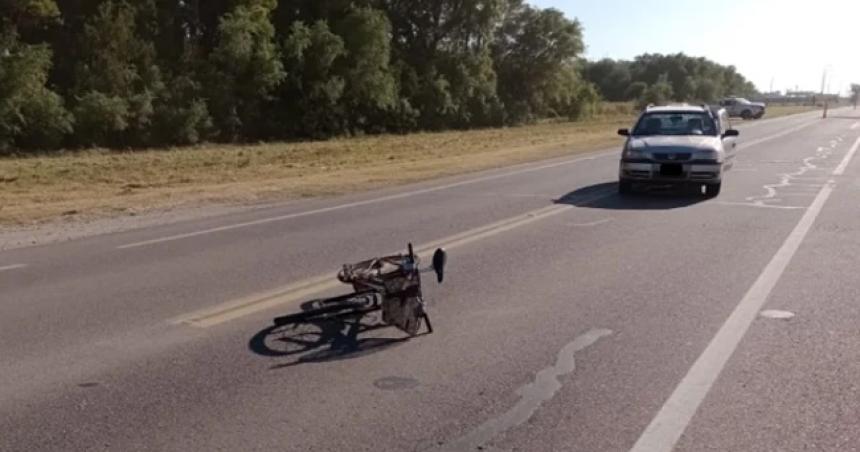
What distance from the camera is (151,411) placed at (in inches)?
189

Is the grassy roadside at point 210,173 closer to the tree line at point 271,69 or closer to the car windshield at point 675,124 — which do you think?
the tree line at point 271,69

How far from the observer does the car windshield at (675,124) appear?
55.2 ft

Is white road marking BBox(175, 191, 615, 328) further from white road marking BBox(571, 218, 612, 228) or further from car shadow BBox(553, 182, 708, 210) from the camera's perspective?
car shadow BBox(553, 182, 708, 210)

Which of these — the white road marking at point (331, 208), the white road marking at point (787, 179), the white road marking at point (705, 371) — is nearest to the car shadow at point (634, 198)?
the white road marking at point (787, 179)

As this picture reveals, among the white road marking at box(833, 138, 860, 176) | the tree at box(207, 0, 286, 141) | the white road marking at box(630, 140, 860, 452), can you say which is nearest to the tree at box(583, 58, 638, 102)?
the tree at box(207, 0, 286, 141)

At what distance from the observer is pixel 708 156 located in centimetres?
1548

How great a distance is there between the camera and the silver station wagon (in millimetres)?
15500

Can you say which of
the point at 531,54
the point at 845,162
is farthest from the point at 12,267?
the point at 531,54

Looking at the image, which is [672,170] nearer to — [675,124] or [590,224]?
[675,124]

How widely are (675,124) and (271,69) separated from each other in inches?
1129

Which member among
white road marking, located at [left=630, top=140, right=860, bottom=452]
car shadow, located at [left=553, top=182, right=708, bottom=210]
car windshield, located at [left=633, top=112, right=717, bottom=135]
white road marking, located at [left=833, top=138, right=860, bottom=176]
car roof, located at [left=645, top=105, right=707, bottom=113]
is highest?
car roof, located at [left=645, top=105, right=707, bottom=113]

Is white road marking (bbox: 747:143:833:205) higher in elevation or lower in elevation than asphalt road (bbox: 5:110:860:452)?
lower

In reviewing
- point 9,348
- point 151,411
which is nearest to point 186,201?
point 9,348

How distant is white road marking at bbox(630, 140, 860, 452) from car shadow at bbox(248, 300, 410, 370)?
2.01 meters
